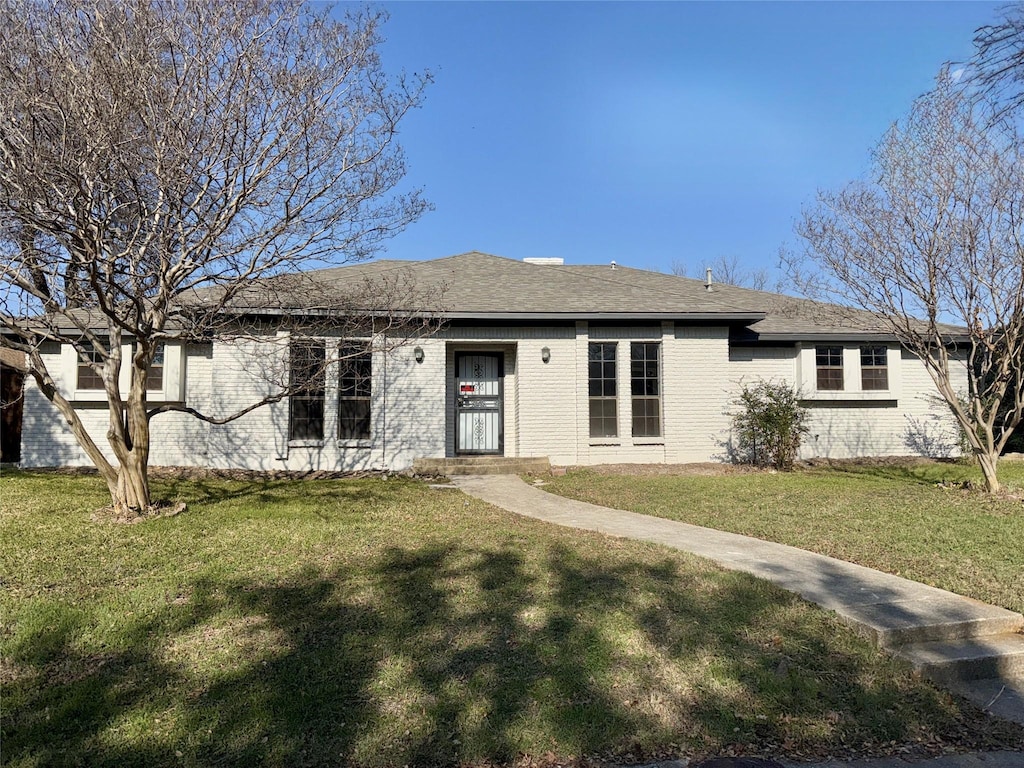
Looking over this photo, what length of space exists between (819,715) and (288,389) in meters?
6.16

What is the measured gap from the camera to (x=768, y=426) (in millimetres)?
Answer: 12672

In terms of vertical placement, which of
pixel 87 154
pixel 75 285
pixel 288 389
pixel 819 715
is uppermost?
pixel 87 154

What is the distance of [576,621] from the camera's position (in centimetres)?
432

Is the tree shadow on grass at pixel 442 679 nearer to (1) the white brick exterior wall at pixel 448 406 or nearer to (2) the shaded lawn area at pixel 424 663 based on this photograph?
(2) the shaded lawn area at pixel 424 663

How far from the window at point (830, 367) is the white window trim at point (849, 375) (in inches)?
4.0

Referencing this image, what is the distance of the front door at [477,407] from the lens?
13.6 meters

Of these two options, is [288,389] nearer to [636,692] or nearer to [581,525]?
Result: [581,525]

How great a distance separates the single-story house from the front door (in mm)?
30

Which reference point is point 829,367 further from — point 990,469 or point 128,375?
point 128,375

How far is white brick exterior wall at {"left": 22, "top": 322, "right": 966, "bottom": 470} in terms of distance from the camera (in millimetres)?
12406

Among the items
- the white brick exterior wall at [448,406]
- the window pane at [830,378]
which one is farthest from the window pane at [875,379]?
the window pane at [830,378]

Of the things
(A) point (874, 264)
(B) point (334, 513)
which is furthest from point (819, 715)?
(A) point (874, 264)

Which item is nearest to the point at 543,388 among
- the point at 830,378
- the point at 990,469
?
the point at 830,378

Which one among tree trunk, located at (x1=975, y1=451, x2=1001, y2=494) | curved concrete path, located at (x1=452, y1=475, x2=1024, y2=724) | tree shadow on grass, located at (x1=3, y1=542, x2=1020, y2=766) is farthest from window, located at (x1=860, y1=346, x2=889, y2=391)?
tree shadow on grass, located at (x1=3, y1=542, x2=1020, y2=766)
